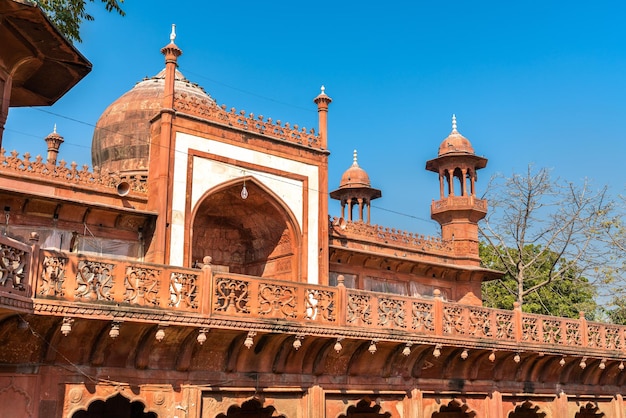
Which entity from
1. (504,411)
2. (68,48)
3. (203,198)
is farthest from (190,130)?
(504,411)

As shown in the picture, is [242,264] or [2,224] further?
[242,264]

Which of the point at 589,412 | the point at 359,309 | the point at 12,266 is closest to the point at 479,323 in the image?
the point at 359,309

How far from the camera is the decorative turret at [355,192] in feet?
103

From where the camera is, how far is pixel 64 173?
1677 cm

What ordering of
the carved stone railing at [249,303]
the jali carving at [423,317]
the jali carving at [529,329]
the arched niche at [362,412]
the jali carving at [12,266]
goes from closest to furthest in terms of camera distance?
1. the jali carving at [12,266]
2. the carved stone railing at [249,303]
3. the jali carving at [423,317]
4. the arched niche at [362,412]
5. the jali carving at [529,329]

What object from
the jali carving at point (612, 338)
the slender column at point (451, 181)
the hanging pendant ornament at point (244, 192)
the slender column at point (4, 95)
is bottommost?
the jali carving at point (612, 338)

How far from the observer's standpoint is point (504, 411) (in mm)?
16156

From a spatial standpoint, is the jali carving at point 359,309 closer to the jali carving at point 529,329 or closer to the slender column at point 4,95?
the jali carving at point 529,329

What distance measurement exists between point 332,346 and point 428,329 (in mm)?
2194

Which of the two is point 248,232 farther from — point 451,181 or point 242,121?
point 451,181

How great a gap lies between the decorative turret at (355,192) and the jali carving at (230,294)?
19430mm

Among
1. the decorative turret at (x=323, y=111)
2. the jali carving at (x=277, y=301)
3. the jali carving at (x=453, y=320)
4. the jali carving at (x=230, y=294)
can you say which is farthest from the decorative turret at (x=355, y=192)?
the jali carving at (x=230, y=294)

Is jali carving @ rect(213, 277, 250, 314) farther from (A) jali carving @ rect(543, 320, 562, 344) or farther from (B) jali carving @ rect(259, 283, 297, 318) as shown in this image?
(A) jali carving @ rect(543, 320, 562, 344)

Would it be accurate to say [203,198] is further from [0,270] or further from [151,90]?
[0,270]
